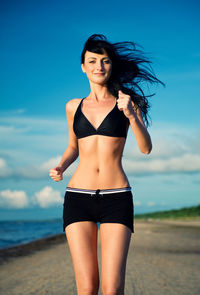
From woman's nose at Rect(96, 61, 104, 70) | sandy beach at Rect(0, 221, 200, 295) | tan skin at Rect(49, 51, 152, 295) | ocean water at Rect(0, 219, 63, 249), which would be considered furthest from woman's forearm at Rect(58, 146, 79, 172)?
ocean water at Rect(0, 219, 63, 249)

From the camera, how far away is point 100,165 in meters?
3.44

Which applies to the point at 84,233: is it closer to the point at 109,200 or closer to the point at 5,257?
the point at 109,200

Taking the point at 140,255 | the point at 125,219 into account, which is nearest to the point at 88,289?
the point at 125,219

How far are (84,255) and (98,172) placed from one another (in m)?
A: 0.75

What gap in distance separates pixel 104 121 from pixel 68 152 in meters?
0.66

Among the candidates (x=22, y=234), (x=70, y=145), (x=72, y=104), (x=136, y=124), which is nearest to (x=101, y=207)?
(x=136, y=124)

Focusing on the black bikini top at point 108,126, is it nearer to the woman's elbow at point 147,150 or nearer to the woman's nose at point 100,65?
the woman's elbow at point 147,150

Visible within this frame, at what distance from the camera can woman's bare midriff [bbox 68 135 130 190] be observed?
11.1 feet

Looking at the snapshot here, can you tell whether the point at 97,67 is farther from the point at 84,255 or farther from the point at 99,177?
the point at 84,255

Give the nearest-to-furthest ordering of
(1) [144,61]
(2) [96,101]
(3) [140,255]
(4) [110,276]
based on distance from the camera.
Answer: (4) [110,276] < (2) [96,101] < (1) [144,61] < (3) [140,255]

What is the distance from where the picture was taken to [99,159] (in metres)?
3.46

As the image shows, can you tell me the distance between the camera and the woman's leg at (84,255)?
10.4 feet

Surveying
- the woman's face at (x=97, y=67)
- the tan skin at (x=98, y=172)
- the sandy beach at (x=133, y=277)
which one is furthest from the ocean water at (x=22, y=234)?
the woman's face at (x=97, y=67)

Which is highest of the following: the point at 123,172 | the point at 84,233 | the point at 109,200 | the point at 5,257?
the point at 123,172
